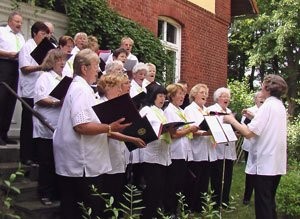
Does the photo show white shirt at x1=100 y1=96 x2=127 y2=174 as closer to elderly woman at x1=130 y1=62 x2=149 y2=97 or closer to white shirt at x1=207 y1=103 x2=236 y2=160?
elderly woman at x1=130 y1=62 x2=149 y2=97

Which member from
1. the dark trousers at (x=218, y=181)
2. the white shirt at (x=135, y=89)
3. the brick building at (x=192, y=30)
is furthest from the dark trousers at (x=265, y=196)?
the brick building at (x=192, y=30)

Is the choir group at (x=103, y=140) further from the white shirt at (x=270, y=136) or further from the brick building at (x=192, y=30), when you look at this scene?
the brick building at (x=192, y=30)

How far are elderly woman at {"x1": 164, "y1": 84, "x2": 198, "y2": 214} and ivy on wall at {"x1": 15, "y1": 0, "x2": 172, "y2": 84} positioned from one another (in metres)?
3.01

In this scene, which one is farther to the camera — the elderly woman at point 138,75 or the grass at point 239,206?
the grass at point 239,206

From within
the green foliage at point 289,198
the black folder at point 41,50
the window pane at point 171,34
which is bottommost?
the green foliage at point 289,198

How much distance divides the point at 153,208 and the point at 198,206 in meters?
1.66

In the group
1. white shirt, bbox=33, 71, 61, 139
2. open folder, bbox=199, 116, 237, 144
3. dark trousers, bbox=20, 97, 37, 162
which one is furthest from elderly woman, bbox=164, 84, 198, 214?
dark trousers, bbox=20, 97, 37, 162

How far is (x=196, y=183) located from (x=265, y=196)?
1593mm

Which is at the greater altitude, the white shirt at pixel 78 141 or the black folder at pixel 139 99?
the black folder at pixel 139 99

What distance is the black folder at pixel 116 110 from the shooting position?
424cm

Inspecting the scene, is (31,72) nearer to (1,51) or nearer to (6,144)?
(1,51)

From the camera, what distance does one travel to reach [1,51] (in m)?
6.30

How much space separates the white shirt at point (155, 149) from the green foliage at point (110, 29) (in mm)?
3732

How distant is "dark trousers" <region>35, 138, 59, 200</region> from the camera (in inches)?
211
